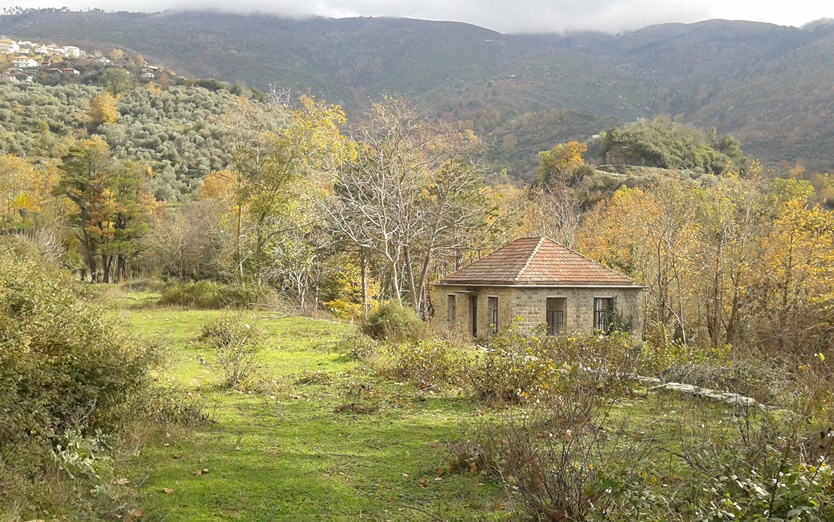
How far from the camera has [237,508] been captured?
532cm

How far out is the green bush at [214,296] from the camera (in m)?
24.1

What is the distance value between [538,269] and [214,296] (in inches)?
501

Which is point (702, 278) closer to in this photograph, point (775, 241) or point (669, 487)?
point (775, 241)

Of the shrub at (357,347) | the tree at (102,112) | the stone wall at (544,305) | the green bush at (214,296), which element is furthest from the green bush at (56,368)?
the tree at (102,112)

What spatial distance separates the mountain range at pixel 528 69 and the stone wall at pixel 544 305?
5084cm

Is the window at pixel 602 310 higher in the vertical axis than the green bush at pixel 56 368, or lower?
lower

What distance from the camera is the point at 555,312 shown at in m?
20.8

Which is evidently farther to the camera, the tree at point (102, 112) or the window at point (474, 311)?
the tree at point (102, 112)

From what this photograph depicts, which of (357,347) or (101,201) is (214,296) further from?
(101,201)

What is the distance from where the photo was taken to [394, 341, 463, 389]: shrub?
34.7 feet

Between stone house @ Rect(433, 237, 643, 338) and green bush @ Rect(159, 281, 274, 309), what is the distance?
310 inches

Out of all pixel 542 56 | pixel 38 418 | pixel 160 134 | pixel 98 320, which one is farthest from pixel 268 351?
pixel 542 56

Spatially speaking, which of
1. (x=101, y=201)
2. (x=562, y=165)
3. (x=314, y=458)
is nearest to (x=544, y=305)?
(x=314, y=458)

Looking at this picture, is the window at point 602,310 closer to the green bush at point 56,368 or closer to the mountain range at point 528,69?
the green bush at point 56,368
